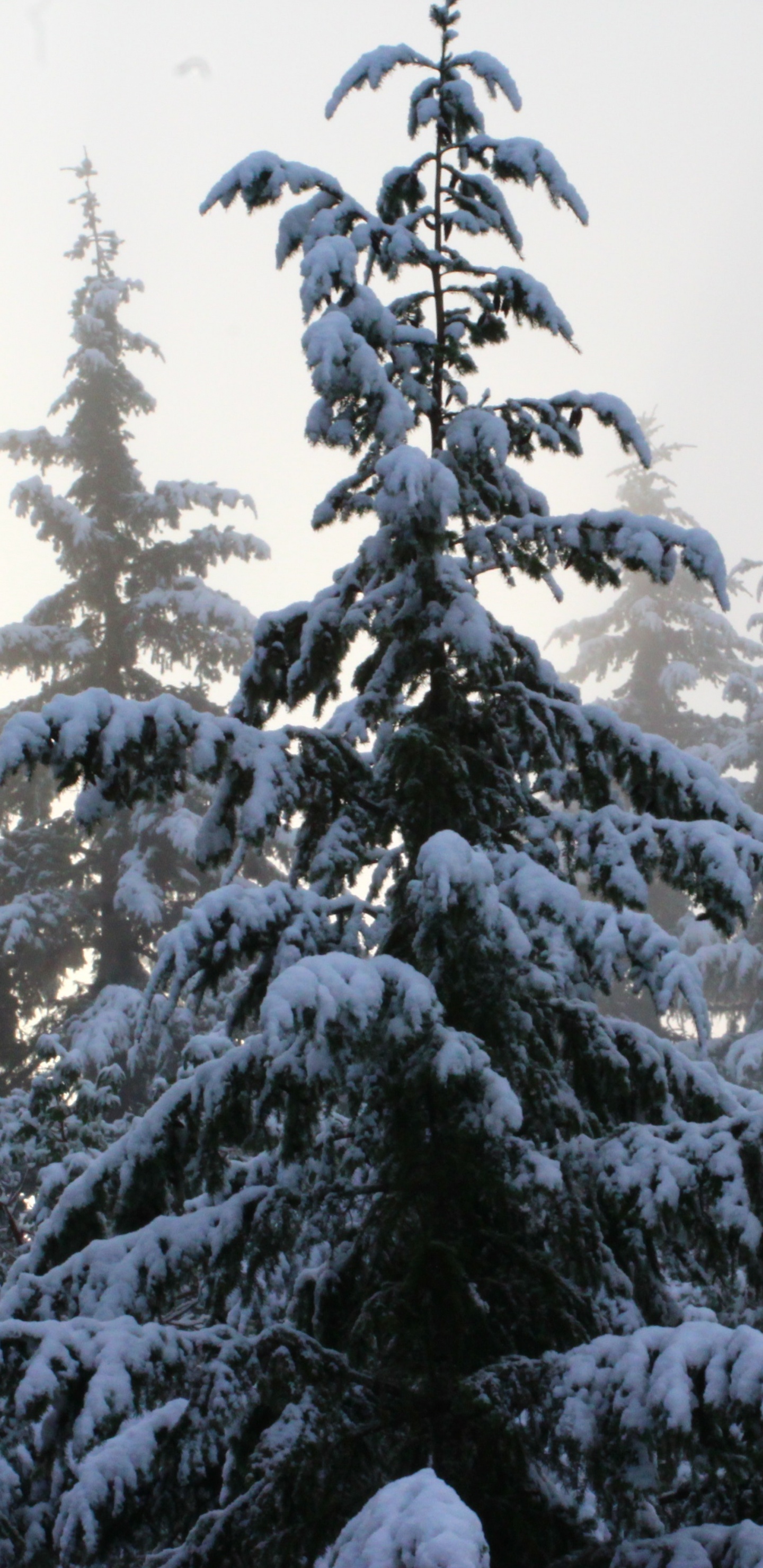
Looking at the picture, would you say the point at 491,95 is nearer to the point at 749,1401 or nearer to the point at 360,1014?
the point at 360,1014

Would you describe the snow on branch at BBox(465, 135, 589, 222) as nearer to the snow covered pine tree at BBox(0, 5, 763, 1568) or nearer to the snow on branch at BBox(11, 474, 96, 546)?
the snow covered pine tree at BBox(0, 5, 763, 1568)

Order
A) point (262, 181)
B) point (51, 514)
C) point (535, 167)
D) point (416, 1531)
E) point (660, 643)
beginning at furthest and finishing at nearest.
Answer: point (660, 643)
point (51, 514)
point (535, 167)
point (262, 181)
point (416, 1531)

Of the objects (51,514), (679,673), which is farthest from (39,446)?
(679,673)

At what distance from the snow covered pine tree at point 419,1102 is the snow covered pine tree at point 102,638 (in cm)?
1160

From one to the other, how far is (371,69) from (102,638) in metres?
15.0

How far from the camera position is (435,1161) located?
4.38 m

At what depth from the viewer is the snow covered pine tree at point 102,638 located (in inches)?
688

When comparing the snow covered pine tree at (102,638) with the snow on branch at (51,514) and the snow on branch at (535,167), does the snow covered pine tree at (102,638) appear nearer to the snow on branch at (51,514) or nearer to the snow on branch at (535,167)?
the snow on branch at (51,514)

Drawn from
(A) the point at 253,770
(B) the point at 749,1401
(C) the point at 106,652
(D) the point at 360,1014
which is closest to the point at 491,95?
(A) the point at 253,770

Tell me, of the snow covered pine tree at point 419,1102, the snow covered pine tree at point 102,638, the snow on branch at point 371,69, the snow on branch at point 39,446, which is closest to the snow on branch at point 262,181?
the snow covered pine tree at point 419,1102

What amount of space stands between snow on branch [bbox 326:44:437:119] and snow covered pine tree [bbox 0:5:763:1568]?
17 millimetres

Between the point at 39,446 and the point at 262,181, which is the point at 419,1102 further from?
the point at 39,446

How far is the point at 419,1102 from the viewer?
4293 mm

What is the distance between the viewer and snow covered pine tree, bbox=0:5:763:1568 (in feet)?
11.1
